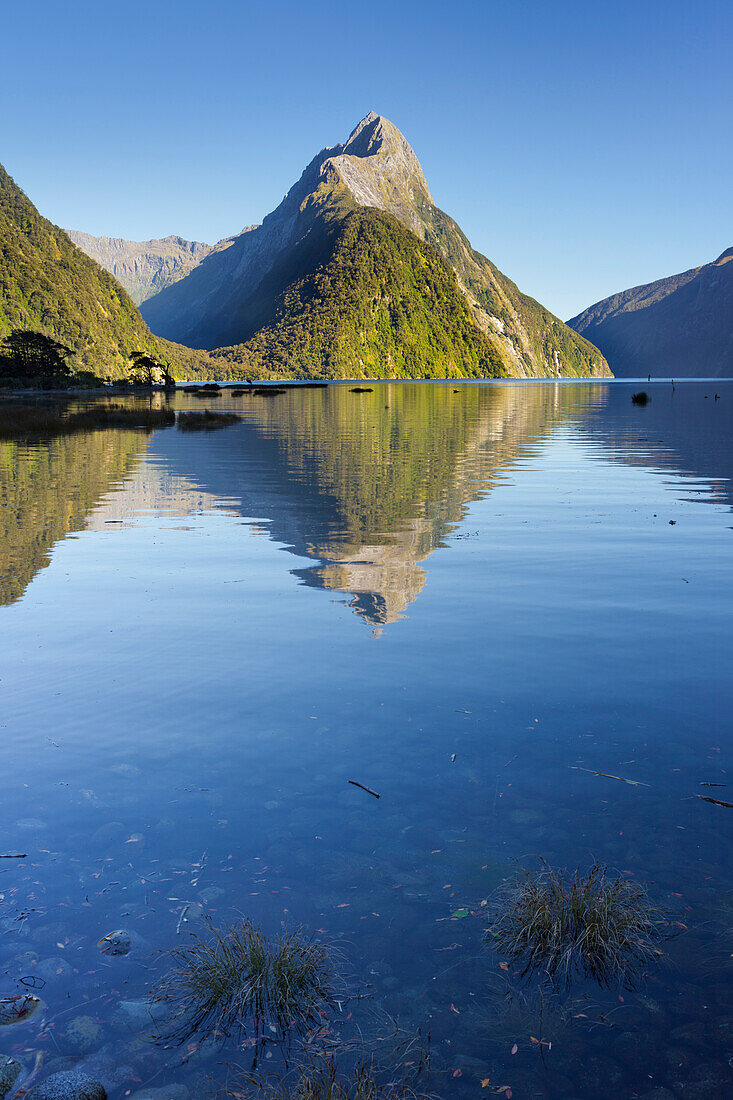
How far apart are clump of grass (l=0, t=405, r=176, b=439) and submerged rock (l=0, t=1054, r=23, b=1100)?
61.9 meters

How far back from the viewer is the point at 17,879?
269 inches

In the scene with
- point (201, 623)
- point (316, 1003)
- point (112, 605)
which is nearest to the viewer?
point (316, 1003)

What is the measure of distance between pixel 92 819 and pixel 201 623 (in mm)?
7133

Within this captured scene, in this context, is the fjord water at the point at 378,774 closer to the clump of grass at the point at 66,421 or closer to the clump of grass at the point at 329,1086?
the clump of grass at the point at 329,1086

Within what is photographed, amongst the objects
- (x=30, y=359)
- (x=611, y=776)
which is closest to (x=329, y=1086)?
(x=611, y=776)

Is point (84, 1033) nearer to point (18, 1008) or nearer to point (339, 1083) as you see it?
point (18, 1008)

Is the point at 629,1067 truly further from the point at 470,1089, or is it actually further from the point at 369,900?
the point at 369,900

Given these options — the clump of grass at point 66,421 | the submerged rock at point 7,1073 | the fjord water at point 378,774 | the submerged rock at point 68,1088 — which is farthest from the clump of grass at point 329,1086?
the clump of grass at point 66,421

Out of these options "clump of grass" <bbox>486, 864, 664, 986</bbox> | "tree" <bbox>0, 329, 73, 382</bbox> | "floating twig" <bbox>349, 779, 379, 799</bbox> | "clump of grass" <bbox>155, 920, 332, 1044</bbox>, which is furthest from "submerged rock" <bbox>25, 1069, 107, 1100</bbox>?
"tree" <bbox>0, 329, 73, 382</bbox>

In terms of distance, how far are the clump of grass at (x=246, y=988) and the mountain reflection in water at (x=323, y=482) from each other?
366 inches

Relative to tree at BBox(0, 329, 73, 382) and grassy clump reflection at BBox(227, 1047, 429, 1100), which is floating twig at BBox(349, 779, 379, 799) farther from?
tree at BBox(0, 329, 73, 382)

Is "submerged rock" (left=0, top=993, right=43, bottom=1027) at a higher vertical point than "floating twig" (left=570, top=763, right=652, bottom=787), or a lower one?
lower

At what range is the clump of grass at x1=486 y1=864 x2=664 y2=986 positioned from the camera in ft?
19.3

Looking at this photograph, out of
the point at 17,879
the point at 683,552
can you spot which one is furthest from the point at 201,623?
the point at 683,552
